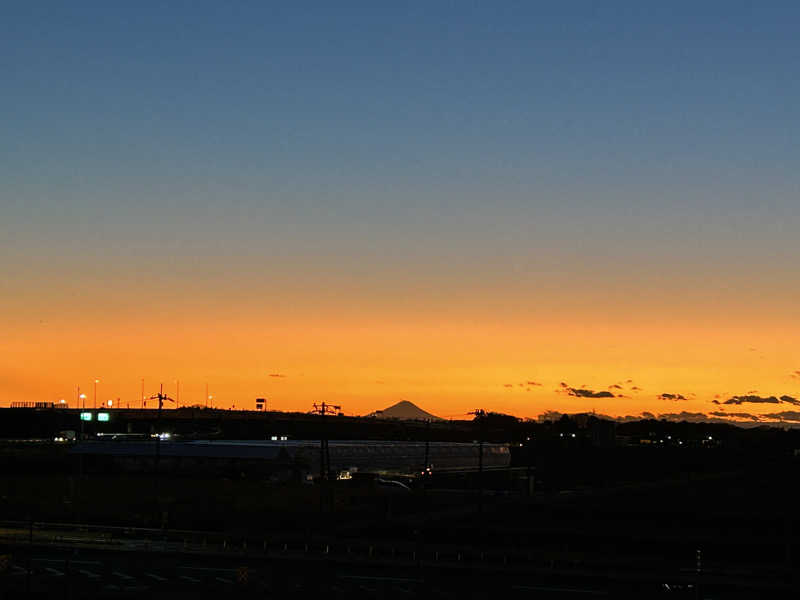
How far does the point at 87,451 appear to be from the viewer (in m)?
112

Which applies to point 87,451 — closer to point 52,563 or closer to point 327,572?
point 52,563

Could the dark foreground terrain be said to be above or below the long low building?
below

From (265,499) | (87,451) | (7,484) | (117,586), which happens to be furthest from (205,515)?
(87,451)

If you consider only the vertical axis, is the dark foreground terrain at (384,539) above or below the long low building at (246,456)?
below

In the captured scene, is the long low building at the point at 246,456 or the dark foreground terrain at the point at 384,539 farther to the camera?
the long low building at the point at 246,456

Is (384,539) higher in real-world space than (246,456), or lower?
lower

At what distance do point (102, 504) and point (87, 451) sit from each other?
3646 cm

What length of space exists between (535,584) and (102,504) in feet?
161

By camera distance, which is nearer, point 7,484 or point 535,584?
point 535,584

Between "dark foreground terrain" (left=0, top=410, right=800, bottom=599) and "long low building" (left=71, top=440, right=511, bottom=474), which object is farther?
"long low building" (left=71, top=440, right=511, bottom=474)

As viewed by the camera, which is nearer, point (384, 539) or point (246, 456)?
point (384, 539)

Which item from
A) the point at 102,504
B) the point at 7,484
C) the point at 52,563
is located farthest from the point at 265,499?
the point at 52,563

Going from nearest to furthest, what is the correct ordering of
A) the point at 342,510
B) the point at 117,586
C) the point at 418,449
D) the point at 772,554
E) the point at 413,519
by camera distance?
the point at 117,586 → the point at 772,554 → the point at 413,519 → the point at 342,510 → the point at 418,449

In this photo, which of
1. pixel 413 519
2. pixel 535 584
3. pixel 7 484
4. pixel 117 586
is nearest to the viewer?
pixel 117 586
